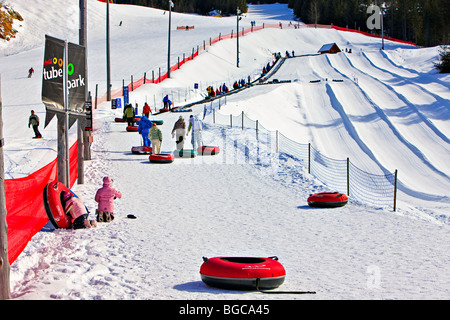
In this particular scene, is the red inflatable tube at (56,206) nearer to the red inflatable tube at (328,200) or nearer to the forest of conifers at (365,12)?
the red inflatable tube at (328,200)

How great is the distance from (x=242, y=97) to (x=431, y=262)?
30.8 meters

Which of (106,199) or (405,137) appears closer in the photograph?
(106,199)

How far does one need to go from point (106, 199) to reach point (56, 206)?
1.26 metres

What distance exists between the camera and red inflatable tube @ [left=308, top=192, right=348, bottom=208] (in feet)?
47.3

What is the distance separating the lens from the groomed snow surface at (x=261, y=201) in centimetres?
868

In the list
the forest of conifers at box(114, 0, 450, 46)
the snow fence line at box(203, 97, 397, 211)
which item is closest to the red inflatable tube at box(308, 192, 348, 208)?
the snow fence line at box(203, 97, 397, 211)

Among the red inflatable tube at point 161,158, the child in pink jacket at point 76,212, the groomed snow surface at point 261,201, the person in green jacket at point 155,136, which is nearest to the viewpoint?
the groomed snow surface at point 261,201

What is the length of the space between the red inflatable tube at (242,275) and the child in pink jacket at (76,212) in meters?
4.28

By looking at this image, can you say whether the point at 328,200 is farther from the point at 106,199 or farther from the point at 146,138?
the point at 146,138

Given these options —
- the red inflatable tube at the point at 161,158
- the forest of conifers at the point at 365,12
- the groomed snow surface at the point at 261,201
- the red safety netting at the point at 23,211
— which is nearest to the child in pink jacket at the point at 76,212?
the groomed snow surface at the point at 261,201

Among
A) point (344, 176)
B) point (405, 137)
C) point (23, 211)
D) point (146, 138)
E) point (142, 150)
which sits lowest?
point (344, 176)

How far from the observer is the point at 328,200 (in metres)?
14.4

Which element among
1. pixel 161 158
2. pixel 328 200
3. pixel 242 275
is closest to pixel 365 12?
pixel 161 158

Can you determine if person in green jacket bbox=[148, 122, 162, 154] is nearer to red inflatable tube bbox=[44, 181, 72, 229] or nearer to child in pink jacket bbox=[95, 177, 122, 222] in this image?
child in pink jacket bbox=[95, 177, 122, 222]
